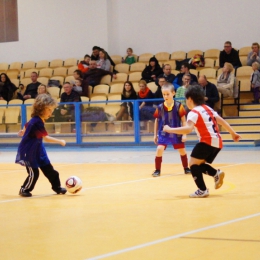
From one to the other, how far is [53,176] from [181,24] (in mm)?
14427

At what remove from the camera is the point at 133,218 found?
20.7ft

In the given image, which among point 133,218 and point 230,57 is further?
point 230,57

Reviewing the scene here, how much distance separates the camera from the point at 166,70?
1820 cm

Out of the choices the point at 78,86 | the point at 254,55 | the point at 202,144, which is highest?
the point at 254,55

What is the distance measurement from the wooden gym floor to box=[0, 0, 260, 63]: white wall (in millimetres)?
10541

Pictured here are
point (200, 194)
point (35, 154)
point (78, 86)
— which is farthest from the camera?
point (78, 86)

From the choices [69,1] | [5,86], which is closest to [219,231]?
[5,86]

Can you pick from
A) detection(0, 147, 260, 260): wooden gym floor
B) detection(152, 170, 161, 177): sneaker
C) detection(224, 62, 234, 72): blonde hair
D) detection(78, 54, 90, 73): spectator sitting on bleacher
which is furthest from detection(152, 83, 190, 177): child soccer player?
detection(78, 54, 90, 73): spectator sitting on bleacher

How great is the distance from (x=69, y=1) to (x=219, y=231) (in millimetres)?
19635

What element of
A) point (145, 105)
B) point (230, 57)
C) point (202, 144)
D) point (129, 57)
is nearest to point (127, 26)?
point (129, 57)

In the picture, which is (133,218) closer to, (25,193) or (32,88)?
(25,193)

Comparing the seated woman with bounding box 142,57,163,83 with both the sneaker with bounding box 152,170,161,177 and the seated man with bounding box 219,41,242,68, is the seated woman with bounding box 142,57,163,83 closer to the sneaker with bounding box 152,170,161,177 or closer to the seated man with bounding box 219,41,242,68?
the seated man with bounding box 219,41,242,68

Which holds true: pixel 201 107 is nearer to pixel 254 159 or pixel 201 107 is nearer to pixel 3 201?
pixel 3 201

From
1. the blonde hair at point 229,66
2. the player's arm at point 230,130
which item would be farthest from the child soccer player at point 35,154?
the blonde hair at point 229,66
